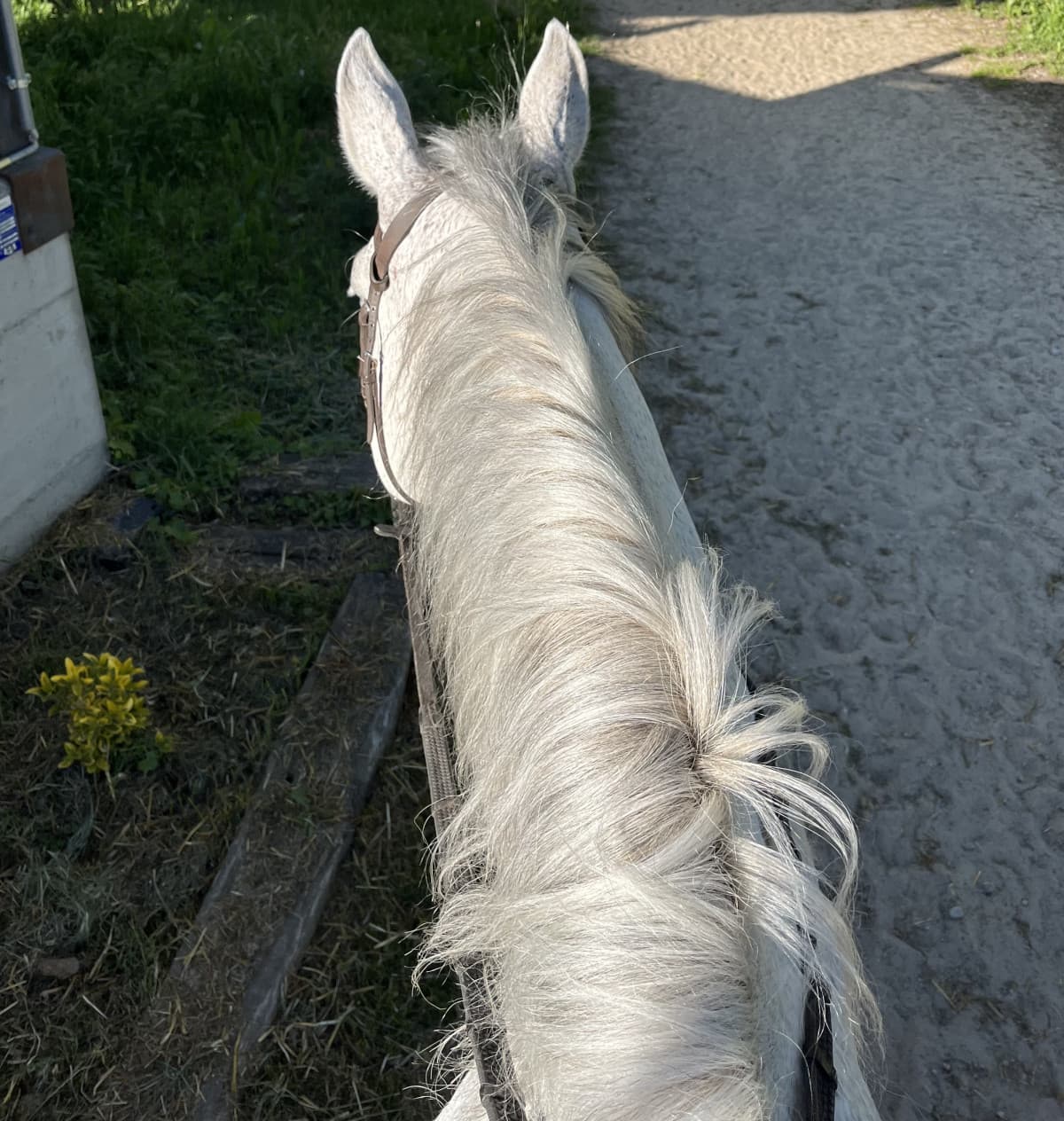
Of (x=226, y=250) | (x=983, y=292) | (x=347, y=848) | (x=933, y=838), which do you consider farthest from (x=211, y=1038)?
(x=983, y=292)

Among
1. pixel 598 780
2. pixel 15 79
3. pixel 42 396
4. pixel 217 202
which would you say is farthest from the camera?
pixel 217 202

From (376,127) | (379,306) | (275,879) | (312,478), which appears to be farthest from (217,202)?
(275,879)

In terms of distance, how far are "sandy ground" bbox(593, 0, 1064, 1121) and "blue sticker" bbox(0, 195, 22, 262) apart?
207 cm

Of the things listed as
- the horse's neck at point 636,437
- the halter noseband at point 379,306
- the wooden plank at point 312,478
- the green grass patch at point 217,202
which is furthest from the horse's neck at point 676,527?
the green grass patch at point 217,202

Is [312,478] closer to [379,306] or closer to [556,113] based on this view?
[379,306]

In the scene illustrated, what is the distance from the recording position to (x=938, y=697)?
2.64 metres

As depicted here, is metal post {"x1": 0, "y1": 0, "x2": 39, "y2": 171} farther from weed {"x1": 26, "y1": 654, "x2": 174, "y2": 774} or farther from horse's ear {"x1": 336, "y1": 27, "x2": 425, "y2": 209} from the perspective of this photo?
weed {"x1": 26, "y1": 654, "x2": 174, "y2": 774}

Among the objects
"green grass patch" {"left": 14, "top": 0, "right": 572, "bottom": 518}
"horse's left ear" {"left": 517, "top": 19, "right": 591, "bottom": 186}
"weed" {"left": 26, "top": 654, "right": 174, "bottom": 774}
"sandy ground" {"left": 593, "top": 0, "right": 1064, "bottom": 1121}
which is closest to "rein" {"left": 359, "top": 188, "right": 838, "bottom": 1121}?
"horse's left ear" {"left": 517, "top": 19, "right": 591, "bottom": 186}

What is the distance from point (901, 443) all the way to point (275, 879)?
103 inches

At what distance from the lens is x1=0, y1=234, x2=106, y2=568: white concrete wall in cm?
249

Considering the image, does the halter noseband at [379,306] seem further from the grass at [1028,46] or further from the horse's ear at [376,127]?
the grass at [1028,46]

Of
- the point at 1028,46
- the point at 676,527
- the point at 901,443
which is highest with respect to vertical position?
the point at 676,527

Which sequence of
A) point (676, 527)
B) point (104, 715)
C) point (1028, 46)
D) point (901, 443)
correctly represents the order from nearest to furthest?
1. point (676, 527)
2. point (104, 715)
3. point (901, 443)
4. point (1028, 46)

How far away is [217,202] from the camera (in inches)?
Answer: 162
